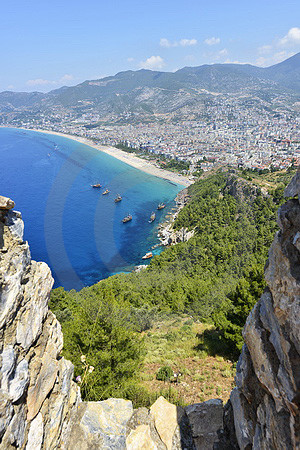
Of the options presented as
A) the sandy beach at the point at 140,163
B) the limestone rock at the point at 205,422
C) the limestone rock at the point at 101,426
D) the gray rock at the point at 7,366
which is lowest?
the sandy beach at the point at 140,163

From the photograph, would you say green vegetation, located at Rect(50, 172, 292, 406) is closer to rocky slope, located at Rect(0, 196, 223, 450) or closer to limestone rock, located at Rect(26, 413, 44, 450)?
rocky slope, located at Rect(0, 196, 223, 450)

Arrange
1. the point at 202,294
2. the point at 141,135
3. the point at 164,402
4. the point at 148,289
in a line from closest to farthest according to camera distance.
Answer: the point at 164,402 → the point at 202,294 → the point at 148,289 → the point at 141,135

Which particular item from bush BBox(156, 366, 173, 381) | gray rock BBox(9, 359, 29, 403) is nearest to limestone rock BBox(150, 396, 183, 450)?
bush BBox(156, 366, 173, 381)

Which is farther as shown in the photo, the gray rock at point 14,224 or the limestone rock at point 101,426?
the limestone rock at point 101,426

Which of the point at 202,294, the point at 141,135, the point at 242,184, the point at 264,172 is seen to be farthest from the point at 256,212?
the point at 141,135

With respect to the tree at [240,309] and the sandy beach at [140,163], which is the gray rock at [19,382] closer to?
the tree at [240,309]

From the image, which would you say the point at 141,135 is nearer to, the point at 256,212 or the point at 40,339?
the point at 256,212

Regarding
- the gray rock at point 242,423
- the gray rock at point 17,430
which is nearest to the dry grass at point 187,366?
the gray rock at point 242,423
